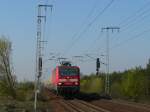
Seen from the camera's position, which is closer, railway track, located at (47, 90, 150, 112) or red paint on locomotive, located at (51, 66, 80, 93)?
railway track, located at (47, 90, 150, 112)

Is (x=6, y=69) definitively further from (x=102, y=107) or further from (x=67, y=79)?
(x=102, y=107)

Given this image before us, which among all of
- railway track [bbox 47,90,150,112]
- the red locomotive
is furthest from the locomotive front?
railway track [bbox 47,90,150,112]

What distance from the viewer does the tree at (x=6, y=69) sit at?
5341 centimetres

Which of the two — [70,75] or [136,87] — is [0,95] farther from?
[136,87]

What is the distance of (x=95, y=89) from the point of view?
77438 mm

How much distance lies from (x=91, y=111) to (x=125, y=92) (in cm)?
3267

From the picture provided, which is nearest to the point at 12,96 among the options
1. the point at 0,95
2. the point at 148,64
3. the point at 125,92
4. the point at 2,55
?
the point at 0,95

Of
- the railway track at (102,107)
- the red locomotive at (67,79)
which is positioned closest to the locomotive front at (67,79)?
the red locomotive at (67,79)

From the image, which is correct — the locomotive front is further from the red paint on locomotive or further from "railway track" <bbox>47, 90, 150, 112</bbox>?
"railway track" <bbox>47, 90, 150, 112</bbox>

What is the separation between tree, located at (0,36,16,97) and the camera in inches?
2103

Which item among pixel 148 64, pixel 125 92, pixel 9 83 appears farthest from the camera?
pixel 148 64

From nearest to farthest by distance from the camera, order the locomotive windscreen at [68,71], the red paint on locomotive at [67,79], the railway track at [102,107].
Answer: the railway track at [102,107] → the red paint on locomotive at [67,79] → the locomotive windscreen at [68,71]

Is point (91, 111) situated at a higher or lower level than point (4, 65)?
lower

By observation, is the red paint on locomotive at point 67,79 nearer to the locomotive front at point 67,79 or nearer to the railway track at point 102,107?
the locomotive front at point 67,79
